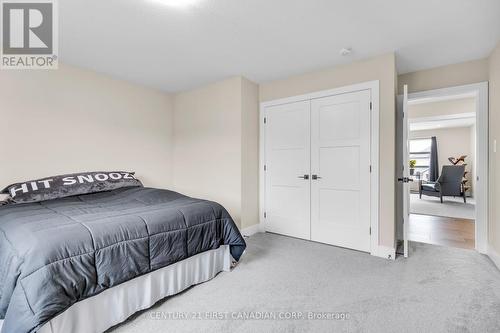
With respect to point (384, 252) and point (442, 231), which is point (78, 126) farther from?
point (442, 231)

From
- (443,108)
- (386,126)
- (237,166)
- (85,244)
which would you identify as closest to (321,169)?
(386,126)

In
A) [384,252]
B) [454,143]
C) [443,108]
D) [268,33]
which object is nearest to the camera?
[268,33]

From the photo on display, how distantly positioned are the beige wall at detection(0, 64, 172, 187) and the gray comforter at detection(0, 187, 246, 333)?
786 millimetres

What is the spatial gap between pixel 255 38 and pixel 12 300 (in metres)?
2.59

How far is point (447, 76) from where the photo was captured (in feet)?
9.80

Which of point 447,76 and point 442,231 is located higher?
point 447,76

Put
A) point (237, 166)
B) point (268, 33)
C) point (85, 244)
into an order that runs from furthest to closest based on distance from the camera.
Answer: point (237, 166), point (268, 33), point (85, 244)

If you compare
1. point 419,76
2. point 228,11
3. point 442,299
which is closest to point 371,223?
point 442,299

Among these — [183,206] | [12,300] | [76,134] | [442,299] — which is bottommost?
[442,299]

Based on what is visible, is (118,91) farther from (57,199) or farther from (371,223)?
(371,223)

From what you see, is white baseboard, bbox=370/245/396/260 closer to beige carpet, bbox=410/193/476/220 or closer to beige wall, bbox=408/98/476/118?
beige carpet, bbox=410/193/476/220

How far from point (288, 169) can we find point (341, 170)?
0.74 metres

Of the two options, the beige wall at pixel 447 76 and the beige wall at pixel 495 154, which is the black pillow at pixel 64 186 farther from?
the beige wall at pixel 495 154

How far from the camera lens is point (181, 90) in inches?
160
